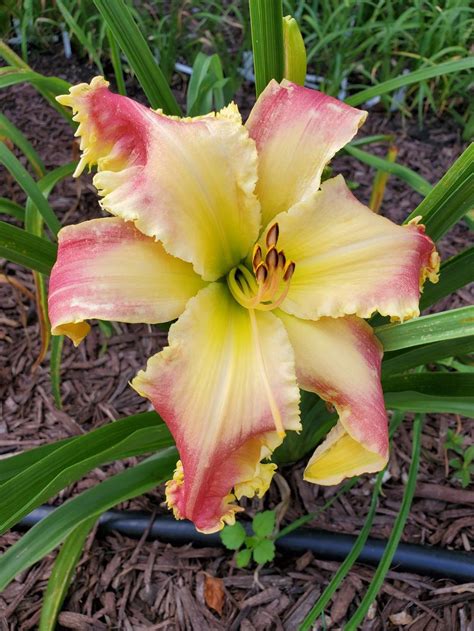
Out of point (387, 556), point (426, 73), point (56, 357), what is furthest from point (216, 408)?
point (426, 73)

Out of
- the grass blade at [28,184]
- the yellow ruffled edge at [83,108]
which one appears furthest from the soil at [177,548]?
the yellow ruffled edge at [83,108]

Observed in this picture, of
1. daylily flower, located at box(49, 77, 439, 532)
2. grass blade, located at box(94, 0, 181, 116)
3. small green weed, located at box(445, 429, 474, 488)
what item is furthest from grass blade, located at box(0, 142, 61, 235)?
small green weed, located at box(445, 429, 474, 488)

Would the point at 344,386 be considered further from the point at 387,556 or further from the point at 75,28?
the point at 75,28

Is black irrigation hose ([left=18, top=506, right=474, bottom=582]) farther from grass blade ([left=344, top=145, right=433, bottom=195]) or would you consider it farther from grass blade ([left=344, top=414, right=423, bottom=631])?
grass blade ([left=344, top=145, right=433, bottom=195])

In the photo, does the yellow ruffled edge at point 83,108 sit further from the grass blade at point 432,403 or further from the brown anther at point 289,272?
the grass blade at point 432,403

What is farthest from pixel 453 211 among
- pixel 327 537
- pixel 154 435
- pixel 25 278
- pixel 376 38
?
pixel 376 38
